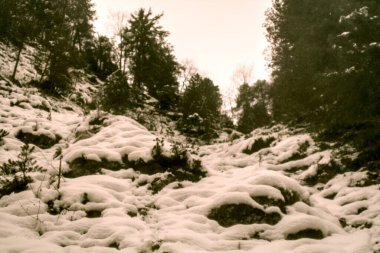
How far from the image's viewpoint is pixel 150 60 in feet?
89.3

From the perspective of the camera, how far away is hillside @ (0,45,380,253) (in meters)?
5.11

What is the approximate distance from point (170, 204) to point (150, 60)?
71.3 feet

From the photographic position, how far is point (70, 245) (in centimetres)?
498

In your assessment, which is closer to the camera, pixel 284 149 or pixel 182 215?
pixel 182 215

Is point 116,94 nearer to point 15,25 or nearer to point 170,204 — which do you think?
point 15,25

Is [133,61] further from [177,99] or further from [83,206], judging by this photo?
[83,206]

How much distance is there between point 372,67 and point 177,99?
1911cm

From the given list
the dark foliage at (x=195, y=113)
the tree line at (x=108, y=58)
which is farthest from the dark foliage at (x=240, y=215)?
the dark foliage at (x=195, y=113)

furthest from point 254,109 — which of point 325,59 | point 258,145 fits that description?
point 258,145

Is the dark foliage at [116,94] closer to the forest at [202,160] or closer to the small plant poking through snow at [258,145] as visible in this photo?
the forest at [202,160]

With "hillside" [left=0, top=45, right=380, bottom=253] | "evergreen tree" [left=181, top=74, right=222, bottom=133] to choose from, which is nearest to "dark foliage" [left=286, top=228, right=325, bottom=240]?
"hillside" [left=0, top=45, right=380, bottom=253]

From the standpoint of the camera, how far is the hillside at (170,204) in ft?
16.8

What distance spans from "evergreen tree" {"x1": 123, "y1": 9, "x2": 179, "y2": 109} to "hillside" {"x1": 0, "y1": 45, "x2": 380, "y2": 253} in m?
17.0

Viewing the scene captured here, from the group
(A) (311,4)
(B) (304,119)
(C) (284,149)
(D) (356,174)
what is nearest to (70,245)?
(D) (356,174)
